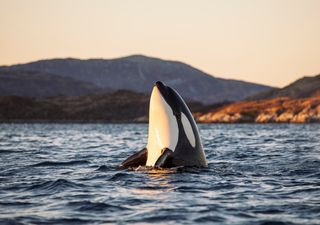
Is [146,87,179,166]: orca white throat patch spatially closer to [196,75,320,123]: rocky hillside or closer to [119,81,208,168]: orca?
[119,81,208,168]: orca

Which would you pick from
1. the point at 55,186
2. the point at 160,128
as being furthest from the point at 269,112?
the point at 55,186

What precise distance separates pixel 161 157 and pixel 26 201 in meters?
4.54

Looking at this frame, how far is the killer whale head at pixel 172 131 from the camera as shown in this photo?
49.9 feet

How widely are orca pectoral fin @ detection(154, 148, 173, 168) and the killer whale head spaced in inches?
3.7

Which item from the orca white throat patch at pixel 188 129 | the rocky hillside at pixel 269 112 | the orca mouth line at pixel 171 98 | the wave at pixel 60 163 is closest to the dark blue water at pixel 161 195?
the orca white throat patch at pixel 188 129

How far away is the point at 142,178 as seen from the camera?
13820mm

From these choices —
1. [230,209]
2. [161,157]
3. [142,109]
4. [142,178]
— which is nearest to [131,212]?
[230,209]

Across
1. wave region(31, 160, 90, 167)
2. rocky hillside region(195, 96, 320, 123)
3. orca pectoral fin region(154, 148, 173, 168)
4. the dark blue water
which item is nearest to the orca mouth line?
orca pectoral fin region(154, 148, 173, 168)

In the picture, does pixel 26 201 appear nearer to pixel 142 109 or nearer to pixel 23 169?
pixel 23 169

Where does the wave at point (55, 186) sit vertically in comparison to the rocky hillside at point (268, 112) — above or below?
below

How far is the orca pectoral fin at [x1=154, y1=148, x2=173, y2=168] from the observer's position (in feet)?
48.4

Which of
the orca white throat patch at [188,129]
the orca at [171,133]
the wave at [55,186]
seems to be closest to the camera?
the wave at [55,186]

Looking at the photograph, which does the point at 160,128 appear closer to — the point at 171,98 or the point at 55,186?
the point at 171,98

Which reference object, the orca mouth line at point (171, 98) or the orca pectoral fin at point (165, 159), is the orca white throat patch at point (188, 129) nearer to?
the orca mouth line at point (171, 98)
